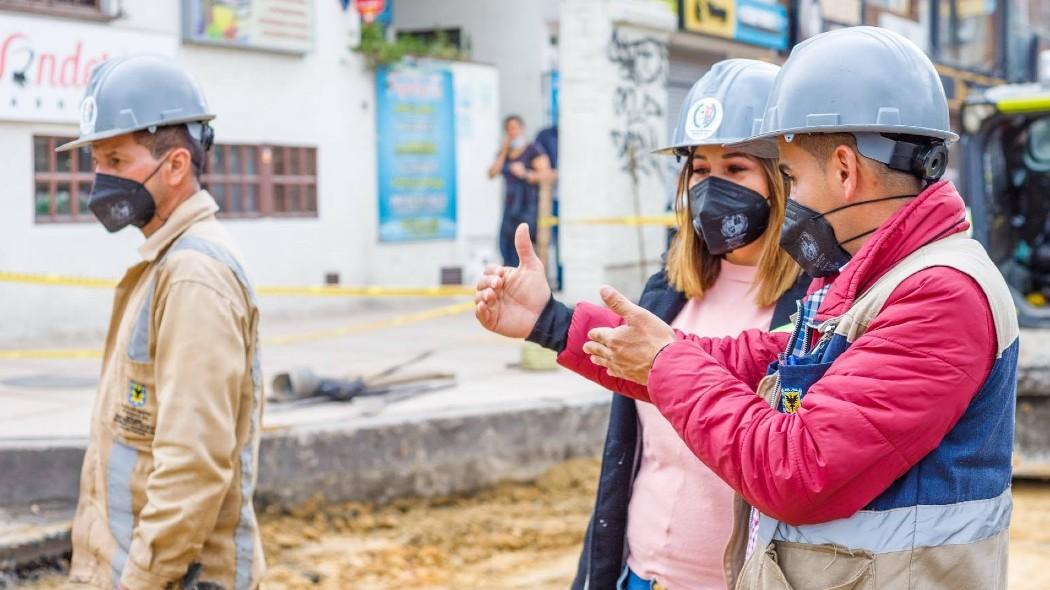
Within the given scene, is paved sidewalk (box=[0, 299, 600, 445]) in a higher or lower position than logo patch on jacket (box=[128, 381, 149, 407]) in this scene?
lower

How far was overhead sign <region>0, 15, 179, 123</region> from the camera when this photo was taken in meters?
11.0

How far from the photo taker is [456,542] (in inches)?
256

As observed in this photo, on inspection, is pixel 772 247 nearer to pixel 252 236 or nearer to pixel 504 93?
pixel 252 236

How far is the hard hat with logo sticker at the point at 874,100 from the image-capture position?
2.01 meters

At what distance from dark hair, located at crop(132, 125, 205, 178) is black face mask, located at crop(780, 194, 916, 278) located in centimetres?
168

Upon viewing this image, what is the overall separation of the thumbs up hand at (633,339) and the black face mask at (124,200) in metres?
1.55

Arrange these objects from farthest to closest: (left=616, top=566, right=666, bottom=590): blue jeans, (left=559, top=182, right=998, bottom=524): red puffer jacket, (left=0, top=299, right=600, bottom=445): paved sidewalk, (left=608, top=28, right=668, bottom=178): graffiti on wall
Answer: (left=608, top=28, right=668, bottom=178): graffiti on wall < (left=0, top=299, right=600, bottom=445): paved sidewalk < (left=616, top=566, right=666, bottom=590): blue jeans < (left=559, top=182, right=998, bottom=524): red puffer jacket

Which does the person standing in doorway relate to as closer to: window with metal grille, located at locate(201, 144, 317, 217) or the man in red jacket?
window with metal grille, located at locate(201, 144, 317, 217)

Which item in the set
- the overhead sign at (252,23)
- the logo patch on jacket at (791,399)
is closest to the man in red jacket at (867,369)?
the logo patch on jacket at (791,399)

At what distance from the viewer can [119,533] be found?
2.97 m

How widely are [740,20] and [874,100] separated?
16.2 metres

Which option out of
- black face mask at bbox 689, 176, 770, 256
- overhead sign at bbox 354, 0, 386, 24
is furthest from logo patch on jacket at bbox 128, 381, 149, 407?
overhead sign at bbox 354, 0, 386, 24

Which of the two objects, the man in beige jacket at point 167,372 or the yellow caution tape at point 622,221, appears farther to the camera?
the yellow caution tape at point 622,221

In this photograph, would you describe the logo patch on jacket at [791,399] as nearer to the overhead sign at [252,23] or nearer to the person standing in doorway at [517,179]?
the overhead sign at [252,23]
